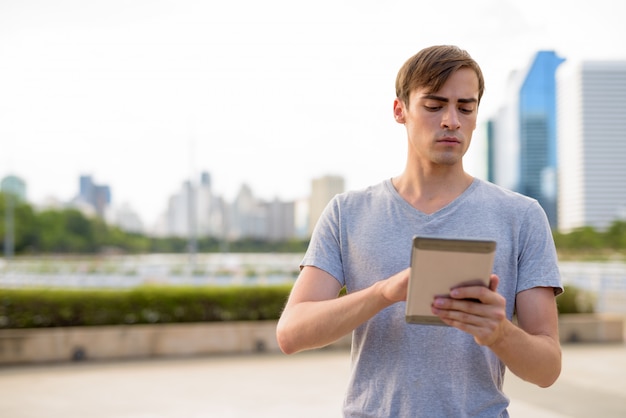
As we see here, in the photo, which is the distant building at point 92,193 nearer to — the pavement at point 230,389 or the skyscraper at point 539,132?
the skyscraper at point 539,132

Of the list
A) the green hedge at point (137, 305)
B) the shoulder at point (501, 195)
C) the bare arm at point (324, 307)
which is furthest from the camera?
the green hedge at point (137, 305)

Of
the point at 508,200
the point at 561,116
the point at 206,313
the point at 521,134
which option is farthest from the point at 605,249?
the point at 521,134

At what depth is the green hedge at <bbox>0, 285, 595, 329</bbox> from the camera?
29.2 feet

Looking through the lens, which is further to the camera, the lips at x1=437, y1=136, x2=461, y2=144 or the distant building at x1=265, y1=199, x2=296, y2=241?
the distant building at x1=265, y1=199, x2=296, y2=241

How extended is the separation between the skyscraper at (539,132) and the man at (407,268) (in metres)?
105

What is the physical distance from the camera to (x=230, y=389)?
6820 millimetres

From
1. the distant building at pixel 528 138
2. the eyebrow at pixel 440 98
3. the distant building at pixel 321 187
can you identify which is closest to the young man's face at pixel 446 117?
the eyebrow at pixel 440 98

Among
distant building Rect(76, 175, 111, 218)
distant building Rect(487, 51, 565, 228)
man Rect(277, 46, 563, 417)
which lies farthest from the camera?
distant building Rect(76, 175, 111, 218)

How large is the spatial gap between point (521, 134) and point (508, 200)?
423 feet

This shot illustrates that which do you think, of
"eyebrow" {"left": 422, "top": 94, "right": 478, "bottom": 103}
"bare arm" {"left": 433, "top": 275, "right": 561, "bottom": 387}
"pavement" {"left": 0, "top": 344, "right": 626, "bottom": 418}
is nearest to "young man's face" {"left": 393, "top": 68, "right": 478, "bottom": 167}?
"eyebrow" {"left": 422, "top": 94, "right": 478, "bottom": 103}

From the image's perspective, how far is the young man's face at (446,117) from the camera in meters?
1.52

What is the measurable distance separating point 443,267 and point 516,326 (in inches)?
11.7

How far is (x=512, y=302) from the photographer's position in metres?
1.53

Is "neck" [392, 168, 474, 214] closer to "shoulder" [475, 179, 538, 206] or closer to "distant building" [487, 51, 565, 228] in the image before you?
"shoulder" [475, 179, 538, 206]
